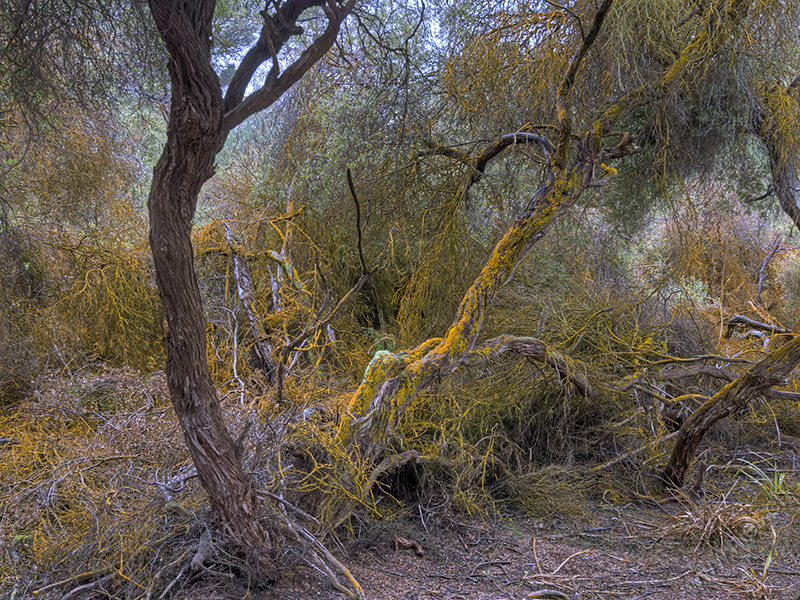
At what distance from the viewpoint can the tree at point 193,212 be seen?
2.15 m

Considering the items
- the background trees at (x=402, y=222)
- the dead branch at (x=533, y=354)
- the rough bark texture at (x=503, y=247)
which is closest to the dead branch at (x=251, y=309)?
the background trees at (x=402, y=222)

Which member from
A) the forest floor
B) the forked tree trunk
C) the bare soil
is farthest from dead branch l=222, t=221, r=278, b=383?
the forked tree trunk

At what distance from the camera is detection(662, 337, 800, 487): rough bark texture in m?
3.86

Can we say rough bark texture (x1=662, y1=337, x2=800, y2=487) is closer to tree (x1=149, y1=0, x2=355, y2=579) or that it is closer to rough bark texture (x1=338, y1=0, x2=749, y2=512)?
rough bark texture (x1=338, y1=0, x2=749, y2=512)

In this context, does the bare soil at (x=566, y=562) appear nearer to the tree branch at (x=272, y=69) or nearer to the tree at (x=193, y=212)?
the tree at (x=193, y=212)

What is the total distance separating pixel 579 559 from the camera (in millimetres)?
3541

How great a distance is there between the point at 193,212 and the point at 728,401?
3.91 meters

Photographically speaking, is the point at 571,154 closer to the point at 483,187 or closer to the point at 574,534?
the point at 483,187

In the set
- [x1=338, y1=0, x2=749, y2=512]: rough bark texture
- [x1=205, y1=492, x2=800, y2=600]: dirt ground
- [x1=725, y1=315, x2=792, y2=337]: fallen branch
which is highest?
[x1=338, y1=0, x2=749, y2=512]: rough bark texture

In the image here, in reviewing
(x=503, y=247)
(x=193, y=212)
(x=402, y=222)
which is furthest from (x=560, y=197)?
(x=193, y=212)

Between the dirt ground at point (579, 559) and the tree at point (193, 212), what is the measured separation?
1.62 ft

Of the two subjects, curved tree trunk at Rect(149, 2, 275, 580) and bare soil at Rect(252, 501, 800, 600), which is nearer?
curved tree trunk at Rect(149, 2, 275, 580)

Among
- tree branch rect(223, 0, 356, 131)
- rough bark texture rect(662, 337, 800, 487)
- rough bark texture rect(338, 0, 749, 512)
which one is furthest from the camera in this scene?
rough bark texture rect(662, 337, 800, 487)

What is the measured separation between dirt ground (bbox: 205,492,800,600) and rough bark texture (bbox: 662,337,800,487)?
14.7 inches
